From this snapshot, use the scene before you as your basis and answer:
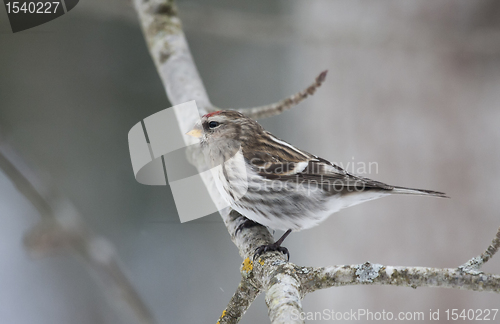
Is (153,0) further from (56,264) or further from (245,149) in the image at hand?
(56,264)

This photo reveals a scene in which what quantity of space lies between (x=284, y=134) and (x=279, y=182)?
6.88 feet

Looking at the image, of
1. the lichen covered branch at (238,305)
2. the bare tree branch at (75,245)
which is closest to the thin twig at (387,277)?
the lichen covered branch at (238,305)

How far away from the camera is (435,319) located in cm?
222

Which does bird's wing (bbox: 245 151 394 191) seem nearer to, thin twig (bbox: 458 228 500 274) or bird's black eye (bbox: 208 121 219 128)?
bird's black eye (bbox: 208 121 219 128)

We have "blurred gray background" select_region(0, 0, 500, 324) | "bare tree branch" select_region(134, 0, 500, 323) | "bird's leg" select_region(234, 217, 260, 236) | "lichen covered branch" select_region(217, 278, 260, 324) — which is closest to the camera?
"bare tree branch" select_region(134, 0, 500, 323)

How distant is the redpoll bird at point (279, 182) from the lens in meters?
1.57

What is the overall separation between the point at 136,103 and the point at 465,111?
2.47 meters

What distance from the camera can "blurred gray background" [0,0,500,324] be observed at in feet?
7.56

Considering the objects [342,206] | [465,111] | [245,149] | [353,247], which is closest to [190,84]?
[245,149]

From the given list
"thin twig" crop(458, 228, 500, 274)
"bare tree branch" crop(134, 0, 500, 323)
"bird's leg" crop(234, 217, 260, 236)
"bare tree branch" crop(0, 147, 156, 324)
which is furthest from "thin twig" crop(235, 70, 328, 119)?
"thin twig" crop(458, 228, 500, 274)

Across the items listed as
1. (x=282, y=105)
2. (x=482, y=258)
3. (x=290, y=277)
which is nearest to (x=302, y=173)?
(x=282, y=105)

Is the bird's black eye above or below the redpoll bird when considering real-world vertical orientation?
above

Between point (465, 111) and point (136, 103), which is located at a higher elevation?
point (136, 103)

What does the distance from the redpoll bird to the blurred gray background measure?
0.80 m
